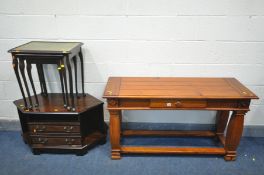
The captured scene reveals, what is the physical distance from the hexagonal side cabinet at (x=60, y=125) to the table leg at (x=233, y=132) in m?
1.13

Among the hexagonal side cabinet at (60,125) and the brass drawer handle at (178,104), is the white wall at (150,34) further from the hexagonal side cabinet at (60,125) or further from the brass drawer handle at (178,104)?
the brass drawer handle at (178,104)

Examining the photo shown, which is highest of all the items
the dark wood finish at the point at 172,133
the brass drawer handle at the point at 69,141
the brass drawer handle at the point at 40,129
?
the brass drawer handle at the point at 40,129

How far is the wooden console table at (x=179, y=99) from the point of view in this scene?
5.83ft

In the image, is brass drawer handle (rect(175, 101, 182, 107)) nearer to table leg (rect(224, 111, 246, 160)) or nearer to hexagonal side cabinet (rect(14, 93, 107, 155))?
table leg (rect(224, 111, 246, 160))

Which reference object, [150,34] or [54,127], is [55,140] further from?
[150,34]

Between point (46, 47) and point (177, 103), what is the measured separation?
113cm

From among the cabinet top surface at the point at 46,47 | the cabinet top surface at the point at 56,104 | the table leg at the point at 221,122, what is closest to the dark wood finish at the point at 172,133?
the table leg at the point at 221,122

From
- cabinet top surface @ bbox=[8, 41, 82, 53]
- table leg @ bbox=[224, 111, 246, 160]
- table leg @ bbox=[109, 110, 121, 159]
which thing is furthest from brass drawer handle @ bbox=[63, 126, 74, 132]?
table leg @ bbox=[224, 111, 246, 160]

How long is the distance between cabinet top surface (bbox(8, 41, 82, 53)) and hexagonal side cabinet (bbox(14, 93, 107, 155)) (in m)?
0.52

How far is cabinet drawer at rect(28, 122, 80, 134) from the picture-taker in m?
2.01

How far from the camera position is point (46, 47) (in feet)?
6.11

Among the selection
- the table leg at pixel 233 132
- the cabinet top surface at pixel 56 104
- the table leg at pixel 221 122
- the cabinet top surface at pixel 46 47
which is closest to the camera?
the cabinet top surface at pixel 46 47

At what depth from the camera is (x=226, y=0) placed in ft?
6.48

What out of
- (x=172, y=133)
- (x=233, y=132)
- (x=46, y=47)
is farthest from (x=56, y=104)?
(x=233, y=132)
